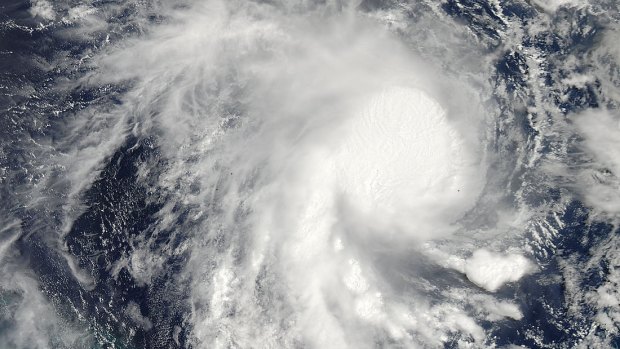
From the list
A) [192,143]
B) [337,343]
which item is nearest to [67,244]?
[192,143]

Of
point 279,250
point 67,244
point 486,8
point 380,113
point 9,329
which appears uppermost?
point 486,8

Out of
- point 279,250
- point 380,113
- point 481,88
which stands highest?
point 481,88

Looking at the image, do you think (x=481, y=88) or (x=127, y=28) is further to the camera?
(x=127, y=28)

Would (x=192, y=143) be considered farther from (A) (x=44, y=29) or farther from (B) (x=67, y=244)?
(A) (x=44, y=29)

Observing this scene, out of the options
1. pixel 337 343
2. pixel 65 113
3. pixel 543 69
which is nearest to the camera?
pixel 337 343

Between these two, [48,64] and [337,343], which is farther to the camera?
[48,64]

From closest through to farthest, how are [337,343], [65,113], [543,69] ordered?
[337,343] → [543,69] → [65,113]

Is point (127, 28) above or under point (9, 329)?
above

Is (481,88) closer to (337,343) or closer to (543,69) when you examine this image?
(543,69)

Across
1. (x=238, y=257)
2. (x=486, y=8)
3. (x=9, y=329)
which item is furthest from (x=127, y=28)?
(x=486, y=8)
